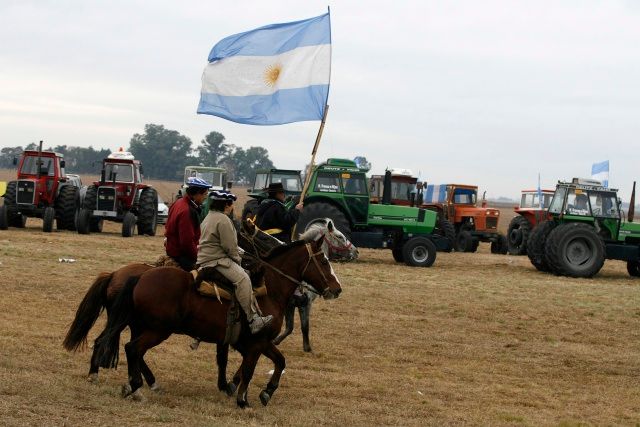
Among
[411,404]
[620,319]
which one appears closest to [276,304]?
[411,404]

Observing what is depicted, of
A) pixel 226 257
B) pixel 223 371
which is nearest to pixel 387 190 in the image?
pixel 223 371

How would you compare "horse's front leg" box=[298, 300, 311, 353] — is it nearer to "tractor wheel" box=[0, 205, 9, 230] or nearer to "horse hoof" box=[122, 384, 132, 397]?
"horse hoof" box=[122, 384, 132, 397]

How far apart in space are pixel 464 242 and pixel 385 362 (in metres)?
20.5

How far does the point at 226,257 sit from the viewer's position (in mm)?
8250

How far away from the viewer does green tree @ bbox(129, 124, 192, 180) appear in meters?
115

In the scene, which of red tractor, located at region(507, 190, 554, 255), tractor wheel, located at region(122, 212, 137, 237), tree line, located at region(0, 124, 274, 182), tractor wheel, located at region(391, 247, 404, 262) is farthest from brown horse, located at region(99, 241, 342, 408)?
tree line, located at region(0, 124, 274, 182)

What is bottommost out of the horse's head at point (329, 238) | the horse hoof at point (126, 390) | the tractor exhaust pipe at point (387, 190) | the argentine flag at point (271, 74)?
the horse hoof at point (126, 390)

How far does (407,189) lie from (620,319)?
46.7 ft

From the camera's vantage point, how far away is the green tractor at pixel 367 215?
23547mm

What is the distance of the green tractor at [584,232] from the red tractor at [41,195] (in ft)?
44.5

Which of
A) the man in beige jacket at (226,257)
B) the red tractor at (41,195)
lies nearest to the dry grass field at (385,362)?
the man in beige jacket at (226,257)

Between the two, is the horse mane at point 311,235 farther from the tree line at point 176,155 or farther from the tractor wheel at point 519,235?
the tree line at point 176,155

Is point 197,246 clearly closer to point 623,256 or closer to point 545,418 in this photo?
point 545,418

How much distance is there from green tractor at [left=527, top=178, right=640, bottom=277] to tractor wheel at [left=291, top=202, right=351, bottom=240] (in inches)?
173
